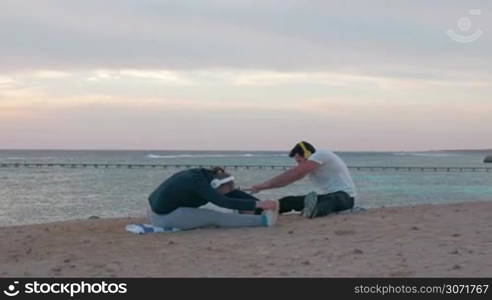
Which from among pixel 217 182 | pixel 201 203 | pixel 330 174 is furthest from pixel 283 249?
pixel 330 174

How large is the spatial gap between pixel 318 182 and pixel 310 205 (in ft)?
1.43

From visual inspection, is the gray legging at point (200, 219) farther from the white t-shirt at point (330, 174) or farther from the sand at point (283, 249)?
the white t-shirt at point (330, 174)

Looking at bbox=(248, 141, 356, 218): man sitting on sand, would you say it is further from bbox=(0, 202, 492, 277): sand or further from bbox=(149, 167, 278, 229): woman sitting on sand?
bbox=(149, 167, 278, 229): woman sitting on sand

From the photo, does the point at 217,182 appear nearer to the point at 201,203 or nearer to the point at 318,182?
the point at 201,203

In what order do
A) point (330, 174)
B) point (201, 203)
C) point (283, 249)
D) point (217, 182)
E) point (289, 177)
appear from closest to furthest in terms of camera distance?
point (283, 249) < point (217, 182) < point (201, 203) < point (289, 177) < point (330, 174)

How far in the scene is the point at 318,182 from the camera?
8.98 metres

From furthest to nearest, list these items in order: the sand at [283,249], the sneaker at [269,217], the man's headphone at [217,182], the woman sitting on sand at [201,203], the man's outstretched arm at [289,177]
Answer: the man's outstretched arm at [289,177] < the sneaker at [269,217] < the man's headphone at [217,182] < the woman sitting on sand at [201,203] < the sand at [283,249]

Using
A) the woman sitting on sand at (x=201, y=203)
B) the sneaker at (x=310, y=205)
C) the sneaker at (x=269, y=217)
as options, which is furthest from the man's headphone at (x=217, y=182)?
the sneaker at (x=310, y=205)

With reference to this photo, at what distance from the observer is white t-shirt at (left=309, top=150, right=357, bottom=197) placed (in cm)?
879

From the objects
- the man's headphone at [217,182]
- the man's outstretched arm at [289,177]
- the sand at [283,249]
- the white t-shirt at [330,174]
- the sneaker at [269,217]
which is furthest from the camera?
the white t-shirt at [330,174]

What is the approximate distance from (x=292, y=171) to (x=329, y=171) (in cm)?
55

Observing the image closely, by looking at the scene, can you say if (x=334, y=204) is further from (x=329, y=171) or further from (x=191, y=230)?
(x=191, y=230)

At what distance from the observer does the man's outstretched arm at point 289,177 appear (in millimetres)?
8539

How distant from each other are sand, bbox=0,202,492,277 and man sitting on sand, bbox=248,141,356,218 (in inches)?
8.6
